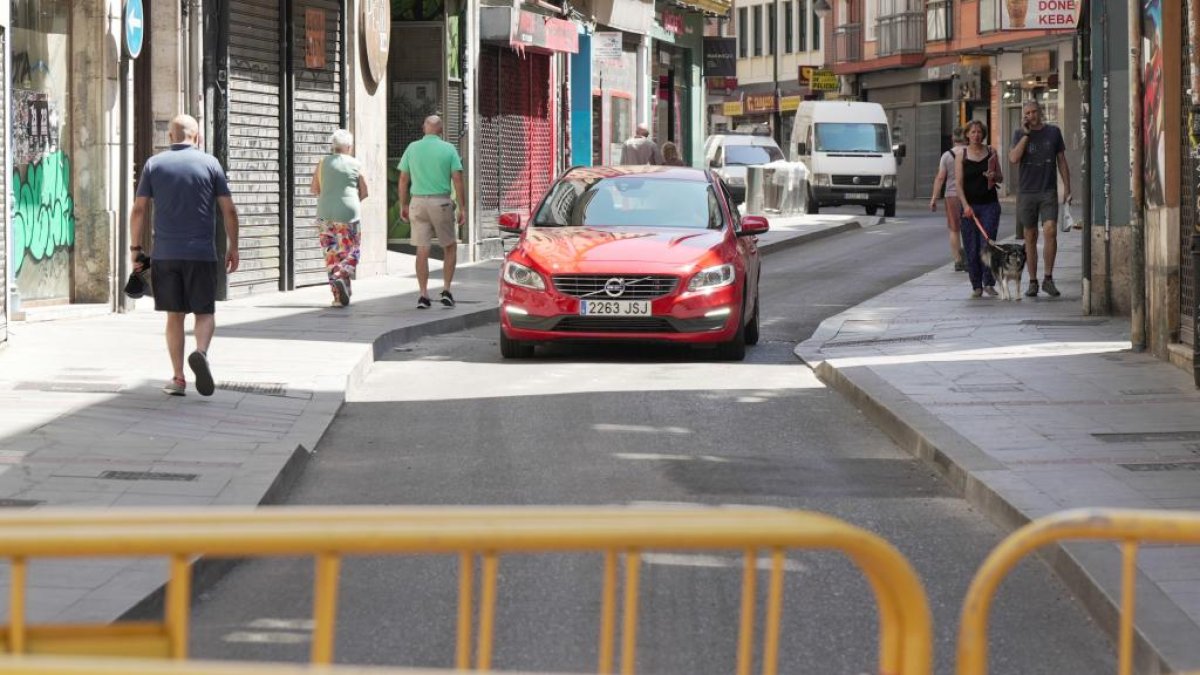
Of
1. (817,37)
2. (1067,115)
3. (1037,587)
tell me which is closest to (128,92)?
(1037,587)

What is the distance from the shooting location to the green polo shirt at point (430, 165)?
20.1 m

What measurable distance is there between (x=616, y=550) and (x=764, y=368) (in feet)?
41.3

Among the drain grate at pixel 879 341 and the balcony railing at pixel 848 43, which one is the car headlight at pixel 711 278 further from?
the balcony railing at pixel 848 43

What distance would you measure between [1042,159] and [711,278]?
5760 millimetres

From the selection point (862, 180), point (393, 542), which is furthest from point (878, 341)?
point (862, 180)

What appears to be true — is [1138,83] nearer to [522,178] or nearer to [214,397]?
[214,397]

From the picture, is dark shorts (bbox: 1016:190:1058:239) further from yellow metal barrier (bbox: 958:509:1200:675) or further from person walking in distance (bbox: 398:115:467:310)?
yellow metal barrier (bbox: 958:509:1200:675)

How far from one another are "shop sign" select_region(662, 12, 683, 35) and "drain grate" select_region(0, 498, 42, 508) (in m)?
36.4

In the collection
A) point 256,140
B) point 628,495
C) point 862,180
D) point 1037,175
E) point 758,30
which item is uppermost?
point 758,30

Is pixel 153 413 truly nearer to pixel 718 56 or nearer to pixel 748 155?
pixel 718 56

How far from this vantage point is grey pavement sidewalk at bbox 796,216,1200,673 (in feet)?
22.7

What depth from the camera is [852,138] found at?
161ft

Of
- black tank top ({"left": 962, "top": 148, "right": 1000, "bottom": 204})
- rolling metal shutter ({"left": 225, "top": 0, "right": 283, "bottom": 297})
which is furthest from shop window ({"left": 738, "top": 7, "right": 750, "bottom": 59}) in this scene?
black tank top ({"left": 962, "top": 148, "right": 1000, "bottom": 204})

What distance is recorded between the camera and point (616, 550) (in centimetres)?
340
